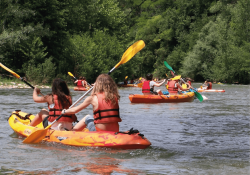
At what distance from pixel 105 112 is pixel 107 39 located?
25.4m

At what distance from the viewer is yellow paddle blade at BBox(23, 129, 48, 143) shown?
618 centimetres

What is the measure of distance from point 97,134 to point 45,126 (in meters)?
1.20

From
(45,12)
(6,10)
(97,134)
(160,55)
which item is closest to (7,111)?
(97,134)

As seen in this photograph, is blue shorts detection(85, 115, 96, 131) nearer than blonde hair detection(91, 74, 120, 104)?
No

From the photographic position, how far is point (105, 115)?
5.69 meters

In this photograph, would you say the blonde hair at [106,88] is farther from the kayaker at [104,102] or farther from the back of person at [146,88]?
the back of person at [146,88]

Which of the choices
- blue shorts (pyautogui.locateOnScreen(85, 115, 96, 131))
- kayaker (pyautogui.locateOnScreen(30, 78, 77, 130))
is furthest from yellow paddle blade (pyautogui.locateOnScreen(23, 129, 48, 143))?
blue shorts (pyautogui.locateOnScreen(85, 115, 96, 131))

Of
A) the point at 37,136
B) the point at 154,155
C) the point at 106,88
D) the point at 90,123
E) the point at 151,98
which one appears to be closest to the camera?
the point at 154,155

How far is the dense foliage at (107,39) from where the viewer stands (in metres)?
24.3

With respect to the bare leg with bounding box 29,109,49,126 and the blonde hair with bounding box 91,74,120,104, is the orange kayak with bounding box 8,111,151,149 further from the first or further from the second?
the bare leg with bounding box 29,109,49,126

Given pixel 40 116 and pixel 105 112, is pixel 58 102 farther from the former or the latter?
pixel 105 112

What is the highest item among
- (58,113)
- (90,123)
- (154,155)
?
(58,113)

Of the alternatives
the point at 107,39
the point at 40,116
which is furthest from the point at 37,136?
the point at 107,39

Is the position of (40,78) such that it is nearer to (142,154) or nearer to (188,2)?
(142,154)
